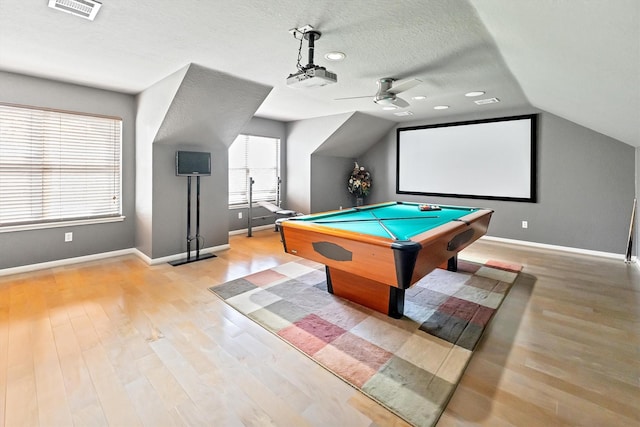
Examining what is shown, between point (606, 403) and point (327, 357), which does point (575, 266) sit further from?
point (327, 357)

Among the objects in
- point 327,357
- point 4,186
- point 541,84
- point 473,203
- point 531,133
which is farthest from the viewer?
point 473,203

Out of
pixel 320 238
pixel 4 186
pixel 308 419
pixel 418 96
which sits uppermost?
pixel 418 96

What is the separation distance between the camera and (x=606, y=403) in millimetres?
1776

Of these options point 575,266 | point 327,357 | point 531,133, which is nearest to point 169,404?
point 327,357

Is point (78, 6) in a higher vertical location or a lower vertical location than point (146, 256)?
Answer: higher

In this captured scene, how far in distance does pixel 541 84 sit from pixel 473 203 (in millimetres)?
3006

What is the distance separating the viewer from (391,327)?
2.60 metres

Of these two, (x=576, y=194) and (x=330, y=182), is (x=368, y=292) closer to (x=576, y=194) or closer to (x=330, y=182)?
(x=576, y=194)

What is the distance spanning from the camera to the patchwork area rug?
1896 mm

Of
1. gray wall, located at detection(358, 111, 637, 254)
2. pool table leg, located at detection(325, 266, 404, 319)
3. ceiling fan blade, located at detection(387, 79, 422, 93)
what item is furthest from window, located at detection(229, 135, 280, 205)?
gray wall, located at detection(358, 111, 637, 254)

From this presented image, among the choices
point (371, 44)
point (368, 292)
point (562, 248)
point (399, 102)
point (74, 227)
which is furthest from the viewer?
point (562, 248)

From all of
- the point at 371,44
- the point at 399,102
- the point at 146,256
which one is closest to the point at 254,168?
the point at 146,256

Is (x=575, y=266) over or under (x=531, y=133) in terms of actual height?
under

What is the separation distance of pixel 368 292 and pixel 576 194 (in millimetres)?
4326
